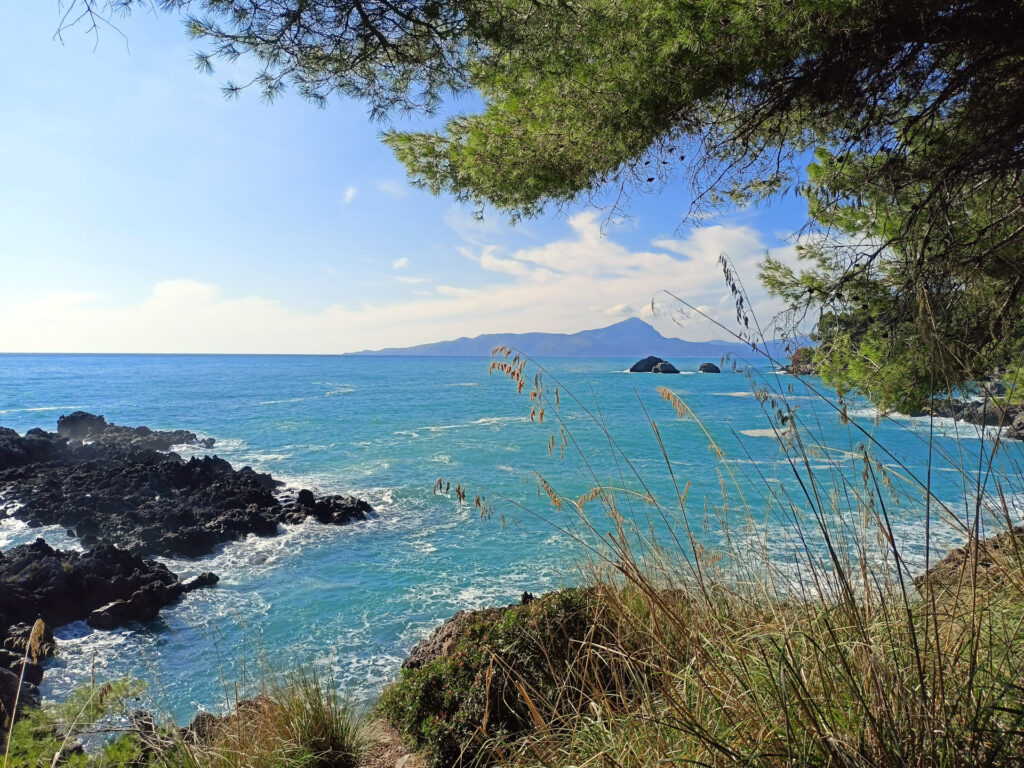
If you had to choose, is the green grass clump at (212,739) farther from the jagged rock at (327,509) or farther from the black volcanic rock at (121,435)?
the black volcanic rock at (121,435)

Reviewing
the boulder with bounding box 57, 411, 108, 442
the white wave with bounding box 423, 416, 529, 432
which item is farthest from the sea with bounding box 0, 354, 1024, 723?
the boulder with bounding box 57, 411, 108, 442

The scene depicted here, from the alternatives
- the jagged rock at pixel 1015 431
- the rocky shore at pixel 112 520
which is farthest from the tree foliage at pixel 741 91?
the rocky shore at pixel 112 520

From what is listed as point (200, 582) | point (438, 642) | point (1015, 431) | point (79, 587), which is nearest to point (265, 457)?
point (200, 582)

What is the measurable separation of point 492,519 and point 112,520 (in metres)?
10.2

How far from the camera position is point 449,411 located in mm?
44750

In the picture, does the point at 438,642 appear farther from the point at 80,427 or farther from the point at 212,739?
the point at 80,427

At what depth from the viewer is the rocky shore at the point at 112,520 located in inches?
388

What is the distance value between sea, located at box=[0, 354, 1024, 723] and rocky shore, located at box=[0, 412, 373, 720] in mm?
498

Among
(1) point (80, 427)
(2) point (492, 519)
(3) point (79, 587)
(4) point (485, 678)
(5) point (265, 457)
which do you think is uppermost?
(4) point (485, 678)

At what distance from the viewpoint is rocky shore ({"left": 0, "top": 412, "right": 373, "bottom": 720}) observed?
9.86m

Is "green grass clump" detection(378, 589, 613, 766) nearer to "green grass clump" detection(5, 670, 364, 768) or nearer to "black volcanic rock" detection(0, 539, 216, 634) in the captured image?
"green grass clump" detection(5, 670, 364, 768)

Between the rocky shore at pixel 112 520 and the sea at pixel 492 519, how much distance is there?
498mm

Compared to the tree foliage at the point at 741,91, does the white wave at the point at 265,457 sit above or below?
below

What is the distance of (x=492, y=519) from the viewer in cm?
1611
